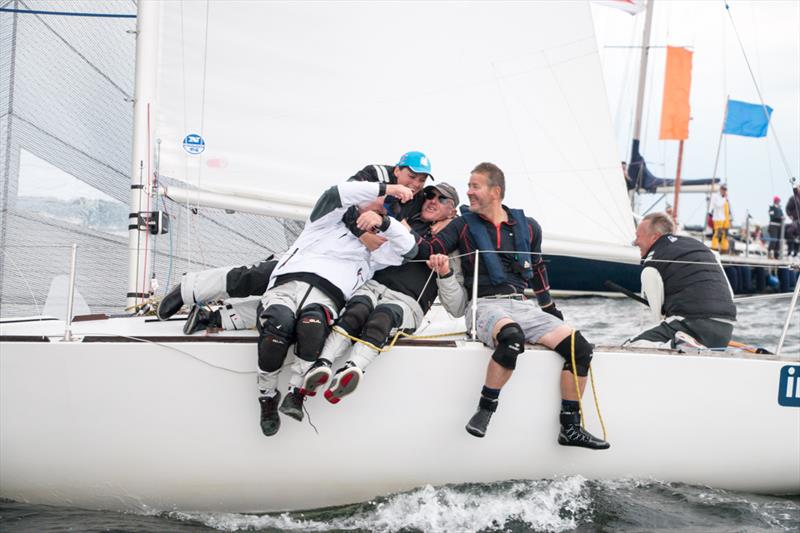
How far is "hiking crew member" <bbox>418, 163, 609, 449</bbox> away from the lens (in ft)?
9.59

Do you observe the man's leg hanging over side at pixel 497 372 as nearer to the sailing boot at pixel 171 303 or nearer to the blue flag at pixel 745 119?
the sailing boot at pixel 171 303

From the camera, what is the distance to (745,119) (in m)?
13.9

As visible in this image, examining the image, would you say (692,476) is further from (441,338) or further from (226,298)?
(226,298)

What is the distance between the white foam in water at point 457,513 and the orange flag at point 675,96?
12855 millimetres

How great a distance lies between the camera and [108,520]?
278 centimetres

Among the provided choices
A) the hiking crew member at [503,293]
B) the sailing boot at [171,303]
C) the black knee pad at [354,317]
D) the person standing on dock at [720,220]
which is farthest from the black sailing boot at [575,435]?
the person standing on dock at [720,220]

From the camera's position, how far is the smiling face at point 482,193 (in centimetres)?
328

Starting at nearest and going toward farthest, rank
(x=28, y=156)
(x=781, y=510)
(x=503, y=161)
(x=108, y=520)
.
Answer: (x=108, y=520) < (x=781, y=510) < (x=28, y=156) < (x=503, y=161)

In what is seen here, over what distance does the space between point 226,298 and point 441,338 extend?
95cm

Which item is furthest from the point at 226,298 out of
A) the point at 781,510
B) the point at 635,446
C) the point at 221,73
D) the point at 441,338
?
the point at 781,510

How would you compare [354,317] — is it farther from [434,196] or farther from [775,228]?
[775,228]

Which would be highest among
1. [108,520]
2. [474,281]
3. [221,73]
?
[221,73]

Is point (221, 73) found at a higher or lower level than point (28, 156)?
higher

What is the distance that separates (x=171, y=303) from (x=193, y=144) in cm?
110
